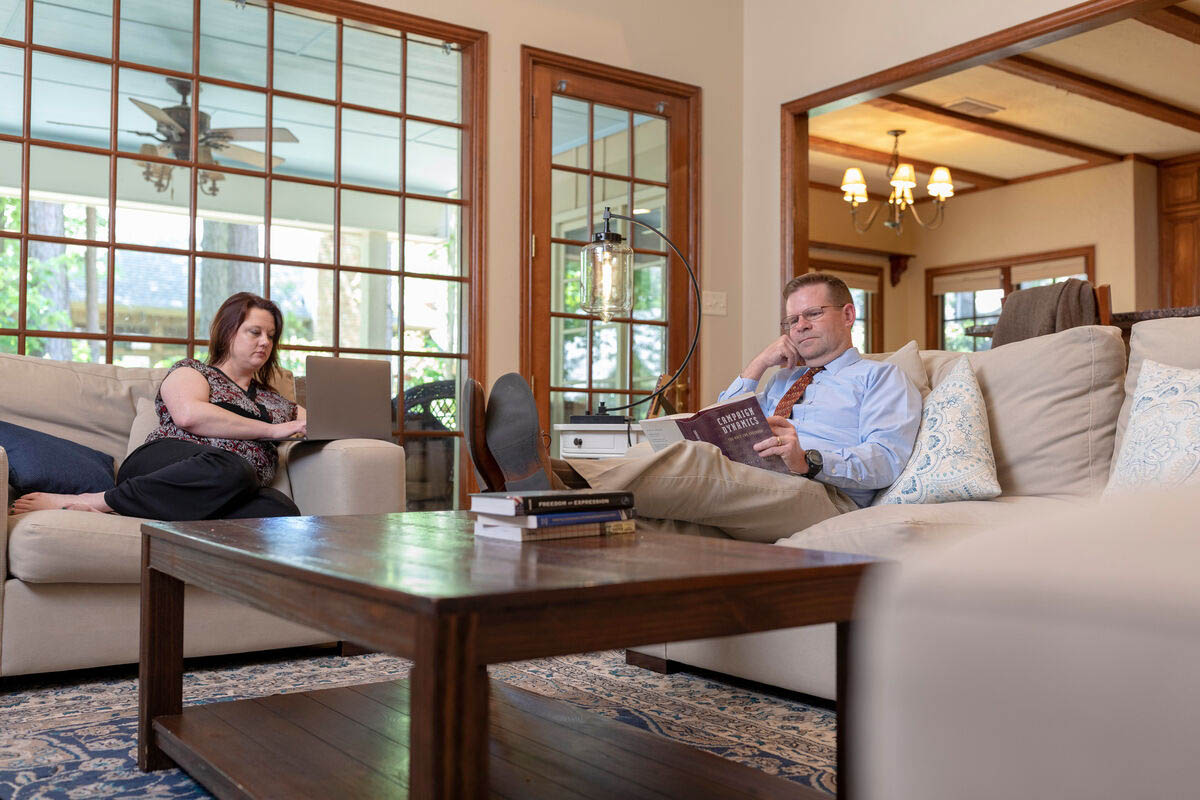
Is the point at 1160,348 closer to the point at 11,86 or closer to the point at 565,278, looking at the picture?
the point at 565,278

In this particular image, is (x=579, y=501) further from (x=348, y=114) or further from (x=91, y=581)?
(x=348, y=114)

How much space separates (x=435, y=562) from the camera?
120 centimetres

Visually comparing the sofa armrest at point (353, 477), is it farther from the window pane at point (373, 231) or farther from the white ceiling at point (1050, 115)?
the white ceiling at point (1050, 115)

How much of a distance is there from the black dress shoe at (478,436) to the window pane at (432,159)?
2182 millimetres

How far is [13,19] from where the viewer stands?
3.62 metres

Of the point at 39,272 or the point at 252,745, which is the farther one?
the point at 39,272

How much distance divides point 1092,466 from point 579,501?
4.35ft

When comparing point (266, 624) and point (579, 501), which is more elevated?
point (579, 501)

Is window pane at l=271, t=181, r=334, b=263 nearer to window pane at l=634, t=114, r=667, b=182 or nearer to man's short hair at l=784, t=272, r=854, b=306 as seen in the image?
window pane at l=634, t=114, r=667, b=182

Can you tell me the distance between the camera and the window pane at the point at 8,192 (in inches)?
143

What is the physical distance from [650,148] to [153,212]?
2131 millimetres

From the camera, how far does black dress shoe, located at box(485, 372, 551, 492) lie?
88.3 inches

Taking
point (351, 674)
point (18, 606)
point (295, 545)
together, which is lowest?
point (351, 674)

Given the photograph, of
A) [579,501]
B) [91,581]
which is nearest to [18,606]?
[91,581]
